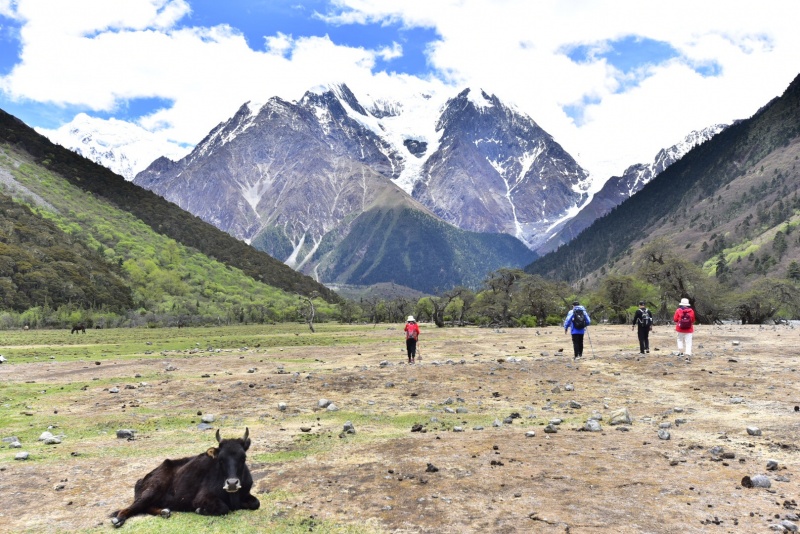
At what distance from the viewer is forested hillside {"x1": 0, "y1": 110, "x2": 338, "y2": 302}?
14800cm

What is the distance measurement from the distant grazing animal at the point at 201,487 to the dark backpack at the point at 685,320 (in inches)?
1029

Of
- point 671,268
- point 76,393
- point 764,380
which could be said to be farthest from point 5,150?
point 764,380

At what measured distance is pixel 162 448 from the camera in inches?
500

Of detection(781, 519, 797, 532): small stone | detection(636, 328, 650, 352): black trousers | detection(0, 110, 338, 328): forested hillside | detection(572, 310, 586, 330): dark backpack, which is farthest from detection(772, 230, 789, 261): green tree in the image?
detection(781, 519, 797, 532): small stone

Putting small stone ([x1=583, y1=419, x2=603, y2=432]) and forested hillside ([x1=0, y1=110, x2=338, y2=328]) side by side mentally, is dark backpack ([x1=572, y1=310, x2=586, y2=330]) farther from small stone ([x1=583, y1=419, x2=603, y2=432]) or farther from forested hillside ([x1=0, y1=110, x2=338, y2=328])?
forested hillside ([x1=0, y1=110, x2=338, y2=328])

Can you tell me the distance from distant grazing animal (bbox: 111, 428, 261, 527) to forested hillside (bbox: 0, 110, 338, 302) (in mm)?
150497

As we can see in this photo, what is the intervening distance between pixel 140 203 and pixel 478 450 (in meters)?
168

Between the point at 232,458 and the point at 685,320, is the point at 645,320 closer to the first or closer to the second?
the point at 685,320

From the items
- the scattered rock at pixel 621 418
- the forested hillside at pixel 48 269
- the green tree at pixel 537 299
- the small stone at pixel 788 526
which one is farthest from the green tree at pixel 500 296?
the small stone at pixel 788 526

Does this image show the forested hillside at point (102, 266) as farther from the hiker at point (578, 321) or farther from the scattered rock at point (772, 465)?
the scattered rock at point (772, 465)

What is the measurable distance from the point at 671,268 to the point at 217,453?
7459cm

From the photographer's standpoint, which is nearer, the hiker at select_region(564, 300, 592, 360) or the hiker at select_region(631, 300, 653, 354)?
the hiker at select_region(564, 300, 592, 360)

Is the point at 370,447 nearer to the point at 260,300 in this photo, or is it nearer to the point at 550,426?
the point at 550,426

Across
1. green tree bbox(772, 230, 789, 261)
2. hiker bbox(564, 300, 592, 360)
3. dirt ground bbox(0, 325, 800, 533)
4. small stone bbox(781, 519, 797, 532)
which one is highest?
green tree bbox(772, 230, 789, 261)
